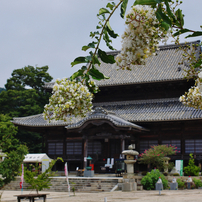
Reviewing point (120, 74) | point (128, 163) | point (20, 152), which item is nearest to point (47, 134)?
point (120, 74)

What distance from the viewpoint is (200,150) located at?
24.7 meters

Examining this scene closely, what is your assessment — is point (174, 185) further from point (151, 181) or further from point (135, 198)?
point (135, 198)

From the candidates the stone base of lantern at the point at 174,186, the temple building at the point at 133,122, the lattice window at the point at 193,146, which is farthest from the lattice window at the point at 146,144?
the stone base of lantern at the point at 174,186

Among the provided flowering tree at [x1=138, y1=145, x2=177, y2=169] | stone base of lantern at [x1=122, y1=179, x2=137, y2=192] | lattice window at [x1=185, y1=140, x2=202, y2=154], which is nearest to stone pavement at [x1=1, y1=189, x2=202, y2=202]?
stone base of lantern at [x1=122, y1=179, x2=137, y2=192]

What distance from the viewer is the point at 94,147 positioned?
28.4 m

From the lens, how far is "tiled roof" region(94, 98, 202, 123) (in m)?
24.8

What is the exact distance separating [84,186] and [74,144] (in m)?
7.33

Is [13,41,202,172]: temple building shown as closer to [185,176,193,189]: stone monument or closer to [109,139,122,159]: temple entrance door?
[109,139,122,159]: temple entrance door

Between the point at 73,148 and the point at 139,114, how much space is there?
21.2 ft

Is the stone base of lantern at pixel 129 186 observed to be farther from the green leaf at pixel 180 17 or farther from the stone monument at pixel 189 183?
the green leaf at pixel 180 17

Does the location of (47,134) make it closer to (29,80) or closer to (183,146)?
(183,146)

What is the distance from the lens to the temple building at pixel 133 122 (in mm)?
25047

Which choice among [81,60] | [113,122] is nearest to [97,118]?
[113,122]

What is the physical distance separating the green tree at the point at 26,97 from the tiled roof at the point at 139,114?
15906mm
